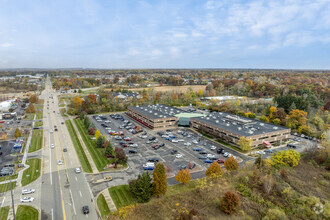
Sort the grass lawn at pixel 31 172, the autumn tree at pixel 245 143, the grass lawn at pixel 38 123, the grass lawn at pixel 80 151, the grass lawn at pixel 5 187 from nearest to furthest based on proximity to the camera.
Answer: the grass lawn at pixel 5 187
the grass lawn at pixel 31 172
the grass lawn at pixel 80 151
the autumn tree at pixel 245 143
the grass lawn at pixel 38 123

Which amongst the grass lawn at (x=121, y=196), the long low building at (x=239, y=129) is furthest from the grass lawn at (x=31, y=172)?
the long low building at (x=239, y=129)

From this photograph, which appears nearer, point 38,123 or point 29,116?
point 38,123

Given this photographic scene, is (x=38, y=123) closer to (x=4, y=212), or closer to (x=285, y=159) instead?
(x=4, y=212)

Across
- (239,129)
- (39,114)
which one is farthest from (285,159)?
(39,114)

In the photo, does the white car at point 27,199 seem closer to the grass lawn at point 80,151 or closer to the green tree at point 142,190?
the grass lawn at point 80,151

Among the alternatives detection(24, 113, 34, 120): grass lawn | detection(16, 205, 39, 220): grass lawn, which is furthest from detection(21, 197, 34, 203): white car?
detection(24, 113, 34, 120): grass lawn

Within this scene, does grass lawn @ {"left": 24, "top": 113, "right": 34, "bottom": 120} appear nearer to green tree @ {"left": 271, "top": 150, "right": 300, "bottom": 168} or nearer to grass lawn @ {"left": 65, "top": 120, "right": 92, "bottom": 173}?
grass lawn @ {"left": 65, "top": 120, "right": 92, "bottom": 173}

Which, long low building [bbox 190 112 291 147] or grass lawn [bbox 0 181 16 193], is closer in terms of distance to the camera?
grass lawn [bbox 0 181 16 193]
